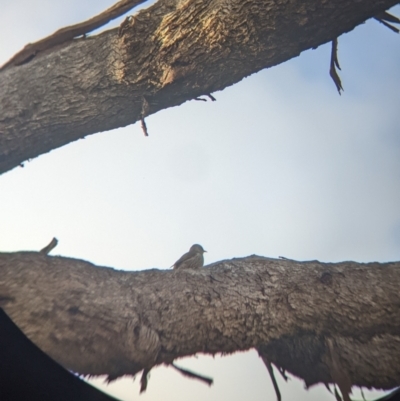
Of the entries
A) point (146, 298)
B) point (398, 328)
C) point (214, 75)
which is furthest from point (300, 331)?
point (214, 75)

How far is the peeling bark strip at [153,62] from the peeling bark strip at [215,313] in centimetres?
59

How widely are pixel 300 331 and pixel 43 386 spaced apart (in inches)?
31.4

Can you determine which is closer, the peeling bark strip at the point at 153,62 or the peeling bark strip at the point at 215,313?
the peeling bark strip at the point at 215,313

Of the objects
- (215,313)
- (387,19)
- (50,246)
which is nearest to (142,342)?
(215,313)

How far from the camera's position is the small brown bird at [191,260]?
144 centimetres

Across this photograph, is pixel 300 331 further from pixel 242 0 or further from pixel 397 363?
pixel 242 0

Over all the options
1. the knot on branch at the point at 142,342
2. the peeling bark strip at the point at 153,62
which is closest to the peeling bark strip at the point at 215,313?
the knot on branch at the point at 142,342

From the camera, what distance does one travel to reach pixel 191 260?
1.47 m

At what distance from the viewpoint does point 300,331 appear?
1.40 meters

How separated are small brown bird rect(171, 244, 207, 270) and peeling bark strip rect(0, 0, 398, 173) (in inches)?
23.5

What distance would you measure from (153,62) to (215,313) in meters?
0.91

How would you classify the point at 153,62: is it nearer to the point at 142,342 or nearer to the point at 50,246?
the point at 50,246

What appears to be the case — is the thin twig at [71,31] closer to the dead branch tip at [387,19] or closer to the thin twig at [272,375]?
the dead branch tip at [387,19]

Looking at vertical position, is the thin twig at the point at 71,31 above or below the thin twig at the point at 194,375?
above
